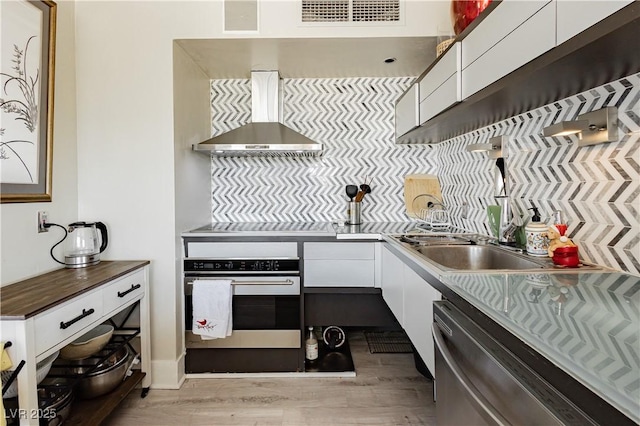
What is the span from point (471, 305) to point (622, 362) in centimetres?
40

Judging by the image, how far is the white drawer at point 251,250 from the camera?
228cm

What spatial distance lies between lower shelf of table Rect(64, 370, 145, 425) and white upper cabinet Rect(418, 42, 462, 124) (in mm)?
2182

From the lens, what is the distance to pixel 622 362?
1.87 feet

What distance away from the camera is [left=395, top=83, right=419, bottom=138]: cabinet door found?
2.15m

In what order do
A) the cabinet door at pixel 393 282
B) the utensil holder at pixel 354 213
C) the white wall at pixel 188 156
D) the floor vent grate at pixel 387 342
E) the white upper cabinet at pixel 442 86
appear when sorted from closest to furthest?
the white upper cabinet at pixel 442 86, the cabinet door at pixel 393 282, the white wall at pixel 188 156, the floor vent grate at pixel 387 342, the utensil holder at pixel 354 213

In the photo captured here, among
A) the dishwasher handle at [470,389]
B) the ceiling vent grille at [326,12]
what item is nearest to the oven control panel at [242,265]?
the dishwasher handle at [470,389]

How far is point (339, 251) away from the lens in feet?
7.51

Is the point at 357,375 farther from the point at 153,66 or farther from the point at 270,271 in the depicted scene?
the point at 153,66

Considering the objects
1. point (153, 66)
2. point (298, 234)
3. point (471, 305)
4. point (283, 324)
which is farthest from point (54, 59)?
point (471, 305)

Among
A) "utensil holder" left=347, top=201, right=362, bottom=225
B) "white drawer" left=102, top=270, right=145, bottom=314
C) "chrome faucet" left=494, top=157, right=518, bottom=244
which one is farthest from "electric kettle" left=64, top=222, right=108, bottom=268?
"chrome faucet" left=494, top=157, right=518, bottom=244

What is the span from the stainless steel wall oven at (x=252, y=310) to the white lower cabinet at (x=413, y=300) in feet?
2.10

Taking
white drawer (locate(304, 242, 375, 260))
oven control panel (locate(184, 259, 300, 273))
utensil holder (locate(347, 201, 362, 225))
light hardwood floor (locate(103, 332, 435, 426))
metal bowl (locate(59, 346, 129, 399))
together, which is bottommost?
light hardwood floor (locate(103, 332, 435, 426))

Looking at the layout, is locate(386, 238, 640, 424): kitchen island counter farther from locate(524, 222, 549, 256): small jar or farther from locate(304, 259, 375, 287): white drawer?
locate(304, 259, 375, 287): white drawer

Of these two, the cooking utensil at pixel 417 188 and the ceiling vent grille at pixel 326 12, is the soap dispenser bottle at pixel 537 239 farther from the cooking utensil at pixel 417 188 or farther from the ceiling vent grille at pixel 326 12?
the ceiling vent grille at pixel 326 12
